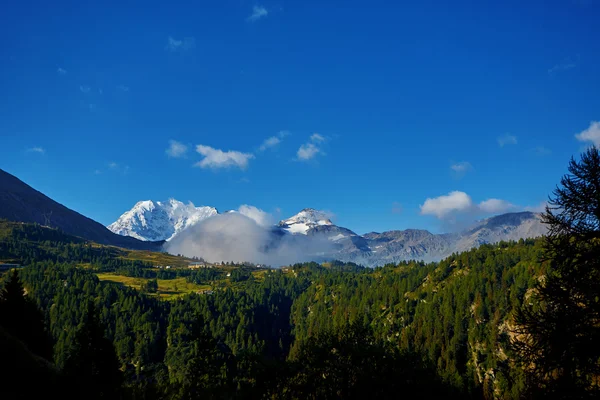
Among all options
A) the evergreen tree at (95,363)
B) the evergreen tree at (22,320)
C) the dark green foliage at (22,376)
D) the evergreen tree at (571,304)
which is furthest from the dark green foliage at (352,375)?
the evergreen tree at (571,304)

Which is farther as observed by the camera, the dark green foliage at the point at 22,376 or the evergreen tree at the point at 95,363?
the evergreen tree at the point at 95,363

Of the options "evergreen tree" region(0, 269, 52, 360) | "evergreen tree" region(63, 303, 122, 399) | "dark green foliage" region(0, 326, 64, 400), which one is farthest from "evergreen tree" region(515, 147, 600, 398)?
"evergreen tree" region(0, 269, 52, 360)

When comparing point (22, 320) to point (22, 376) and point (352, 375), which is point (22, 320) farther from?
point (352, 375)

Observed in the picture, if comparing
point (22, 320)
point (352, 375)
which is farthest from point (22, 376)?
Answer: point (352, 375)

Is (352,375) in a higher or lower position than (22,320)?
lower

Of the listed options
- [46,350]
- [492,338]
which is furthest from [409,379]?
[492,338]

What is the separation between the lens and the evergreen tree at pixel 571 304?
1969cm

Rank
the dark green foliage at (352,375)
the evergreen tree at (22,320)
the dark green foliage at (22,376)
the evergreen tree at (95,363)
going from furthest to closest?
the dark green foliage at (352,375), the evergreen tree at (22,320), the evergreen tree at (95,363), the dark green foliage at (22,376)

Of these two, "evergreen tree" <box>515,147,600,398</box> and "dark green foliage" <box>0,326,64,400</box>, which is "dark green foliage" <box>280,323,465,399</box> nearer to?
"dark green foliage" <box>0,326,64,400</box>

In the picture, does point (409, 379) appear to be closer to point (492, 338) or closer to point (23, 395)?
point (23, 395)

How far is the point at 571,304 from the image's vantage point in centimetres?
2059

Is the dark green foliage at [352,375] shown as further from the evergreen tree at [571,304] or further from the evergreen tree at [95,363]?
the evergreen tree at [571,304]

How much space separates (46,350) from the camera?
2633 inches

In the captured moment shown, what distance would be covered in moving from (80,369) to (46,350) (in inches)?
812
